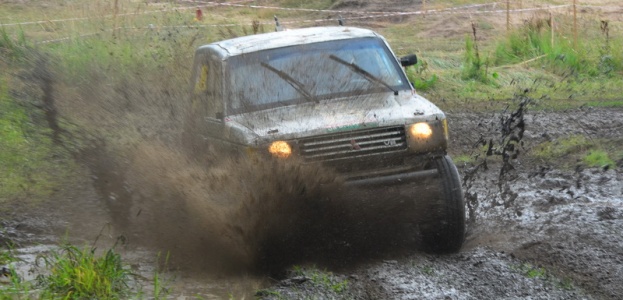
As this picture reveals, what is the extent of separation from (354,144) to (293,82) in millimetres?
1015

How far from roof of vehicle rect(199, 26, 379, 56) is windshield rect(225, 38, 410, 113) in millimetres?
56

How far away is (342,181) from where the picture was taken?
7.03m

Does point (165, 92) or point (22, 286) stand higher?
point (165, 92)

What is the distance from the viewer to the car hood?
7098mm

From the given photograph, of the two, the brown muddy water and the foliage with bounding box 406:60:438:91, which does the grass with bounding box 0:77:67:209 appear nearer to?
the brown muddy water

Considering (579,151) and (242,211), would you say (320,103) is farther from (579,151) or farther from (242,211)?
(579,151)

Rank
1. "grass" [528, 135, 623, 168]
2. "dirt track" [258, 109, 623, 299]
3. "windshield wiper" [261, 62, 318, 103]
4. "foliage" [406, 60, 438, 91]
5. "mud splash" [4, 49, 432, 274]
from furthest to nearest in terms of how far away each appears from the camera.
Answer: "foliage" [406, 60, 438, 91], "grass" [528, 135, 623, 168], "windshield wiper" [261, 62, 318, 103], "mud splash" [4, 49, 432, 274], "dirt track" [258, 109, 623, 299]

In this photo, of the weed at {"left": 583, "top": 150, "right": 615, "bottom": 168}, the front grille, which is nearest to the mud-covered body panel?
the front grille

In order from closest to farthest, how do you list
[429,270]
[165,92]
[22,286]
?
[22,286]
[429,270]
[165,92]

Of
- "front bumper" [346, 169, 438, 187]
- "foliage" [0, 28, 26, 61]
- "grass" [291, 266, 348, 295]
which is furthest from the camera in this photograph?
"foliage" [0, 28, 26, 61]

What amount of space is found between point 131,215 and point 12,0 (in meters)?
20.5

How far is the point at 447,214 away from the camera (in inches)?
282

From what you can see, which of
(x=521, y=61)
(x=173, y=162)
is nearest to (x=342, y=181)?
(x=173, y=162)

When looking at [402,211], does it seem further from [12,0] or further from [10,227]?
[12,0]
